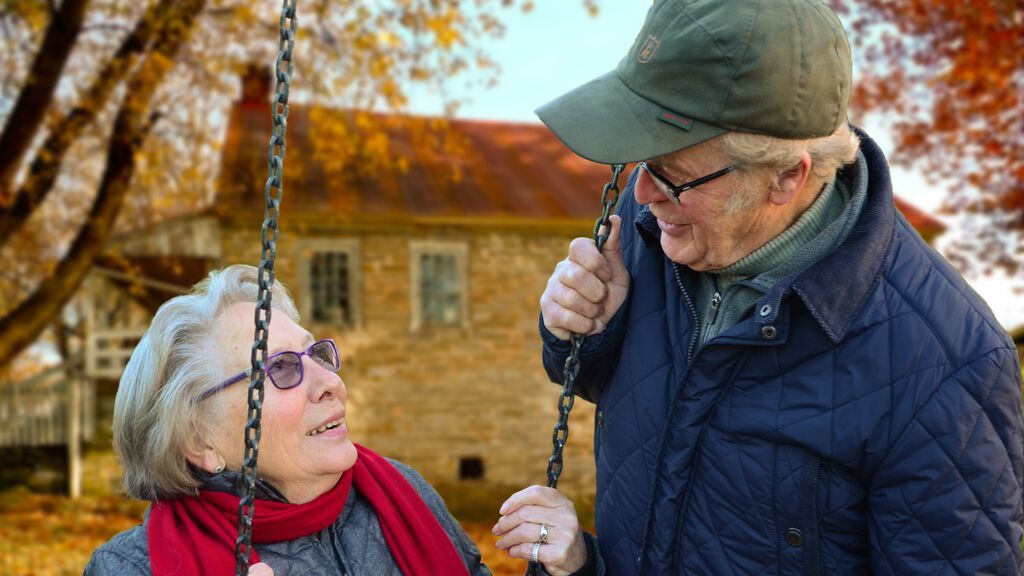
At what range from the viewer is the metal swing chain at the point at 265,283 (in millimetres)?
1845

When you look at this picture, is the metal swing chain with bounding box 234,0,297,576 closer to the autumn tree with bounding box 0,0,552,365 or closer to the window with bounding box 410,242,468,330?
the autumn tree with bounding box 0,0,552,365

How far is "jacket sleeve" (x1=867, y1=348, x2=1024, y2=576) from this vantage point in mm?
1666

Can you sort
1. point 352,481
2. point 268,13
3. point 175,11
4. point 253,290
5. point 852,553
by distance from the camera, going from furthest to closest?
point 268,13 → point 175,11 → point 352,481 → point 253,290 → point 852,553

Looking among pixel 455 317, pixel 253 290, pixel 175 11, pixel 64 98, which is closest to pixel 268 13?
pixel 175 11

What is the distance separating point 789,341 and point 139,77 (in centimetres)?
917

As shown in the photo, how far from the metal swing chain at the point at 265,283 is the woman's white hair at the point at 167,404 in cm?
29

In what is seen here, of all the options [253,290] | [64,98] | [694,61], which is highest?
[64,98]

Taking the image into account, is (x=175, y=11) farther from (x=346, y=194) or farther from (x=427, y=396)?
(x=427, y=396)

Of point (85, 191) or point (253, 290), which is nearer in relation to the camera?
point (253, 290)

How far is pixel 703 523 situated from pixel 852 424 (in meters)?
0.40

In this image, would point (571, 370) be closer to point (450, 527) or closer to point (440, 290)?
point (450, 527)

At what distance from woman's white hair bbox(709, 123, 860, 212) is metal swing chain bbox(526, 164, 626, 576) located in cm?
34

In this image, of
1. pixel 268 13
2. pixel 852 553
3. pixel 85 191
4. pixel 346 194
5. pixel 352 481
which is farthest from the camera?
pixel 85 191

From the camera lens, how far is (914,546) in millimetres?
1699
